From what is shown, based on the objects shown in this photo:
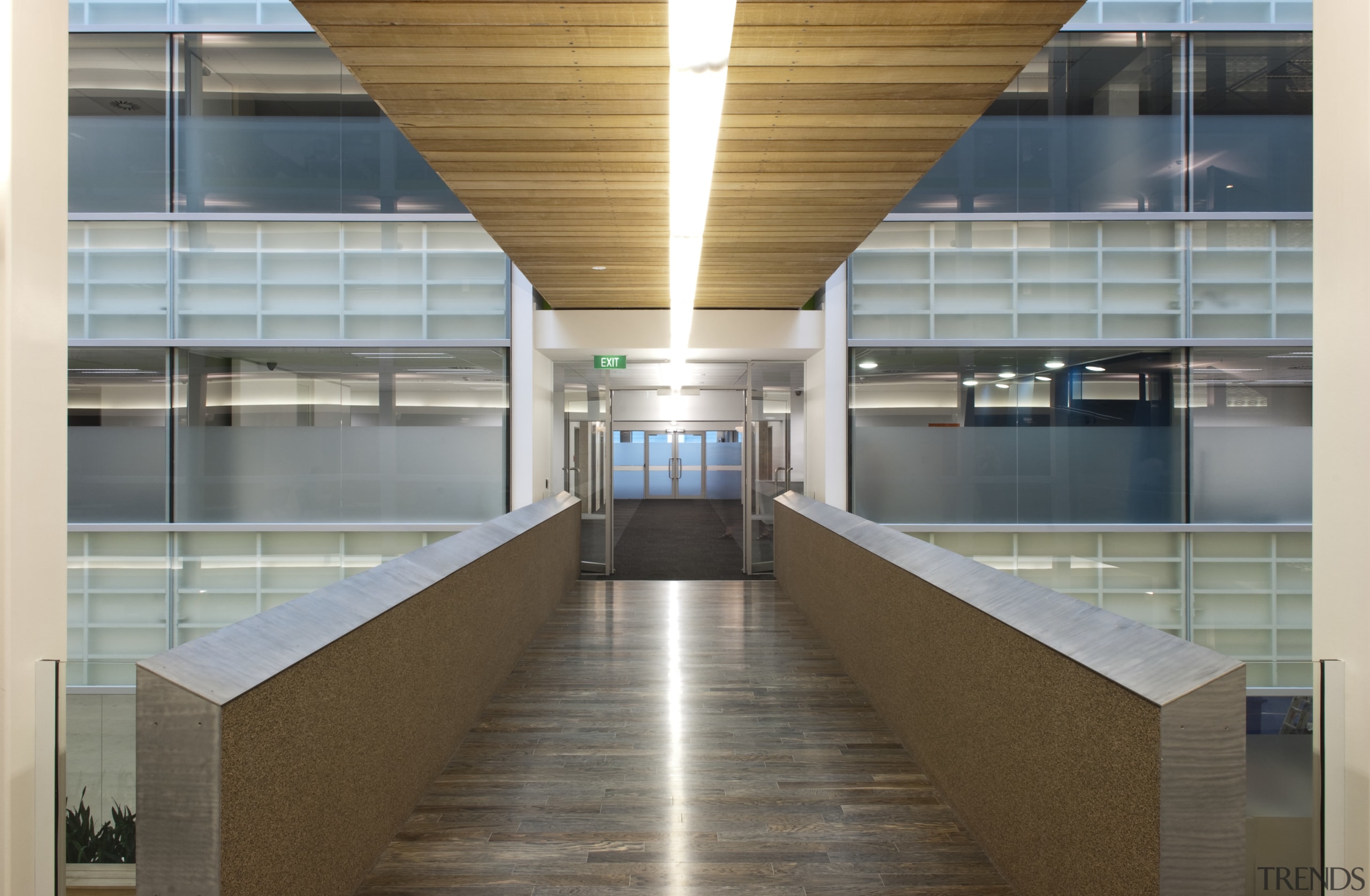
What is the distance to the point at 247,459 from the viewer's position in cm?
841

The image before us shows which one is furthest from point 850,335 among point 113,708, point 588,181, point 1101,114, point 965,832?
point 113,708

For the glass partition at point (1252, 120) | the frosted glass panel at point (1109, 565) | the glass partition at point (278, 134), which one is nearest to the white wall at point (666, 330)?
the glass partition at point (278, 134)

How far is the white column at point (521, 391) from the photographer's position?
8734mm

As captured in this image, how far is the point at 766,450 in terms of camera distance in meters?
10.0

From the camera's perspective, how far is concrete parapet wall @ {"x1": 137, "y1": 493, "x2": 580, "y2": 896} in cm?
177

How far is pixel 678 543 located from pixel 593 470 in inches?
128

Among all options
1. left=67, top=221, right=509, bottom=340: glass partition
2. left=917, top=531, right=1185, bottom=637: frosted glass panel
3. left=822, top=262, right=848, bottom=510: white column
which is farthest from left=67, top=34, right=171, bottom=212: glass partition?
left=917, top=531, right=1185, bottom=637: frosted glass panel

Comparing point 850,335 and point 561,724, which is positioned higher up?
point 850,335

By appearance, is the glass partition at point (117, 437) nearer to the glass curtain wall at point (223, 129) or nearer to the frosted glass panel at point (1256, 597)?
→ the glass curtain wall at point (223, 129)

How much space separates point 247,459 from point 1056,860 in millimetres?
8760

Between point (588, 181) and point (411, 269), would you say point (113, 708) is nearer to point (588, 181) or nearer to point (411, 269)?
point (588, 181)

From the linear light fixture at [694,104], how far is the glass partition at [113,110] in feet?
23.3

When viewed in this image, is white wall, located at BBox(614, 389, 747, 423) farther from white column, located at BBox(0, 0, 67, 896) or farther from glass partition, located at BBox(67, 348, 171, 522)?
white column, located at BBox(0, 0, 67, 896)

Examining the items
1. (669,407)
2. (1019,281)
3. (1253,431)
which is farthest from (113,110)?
(669,407)
